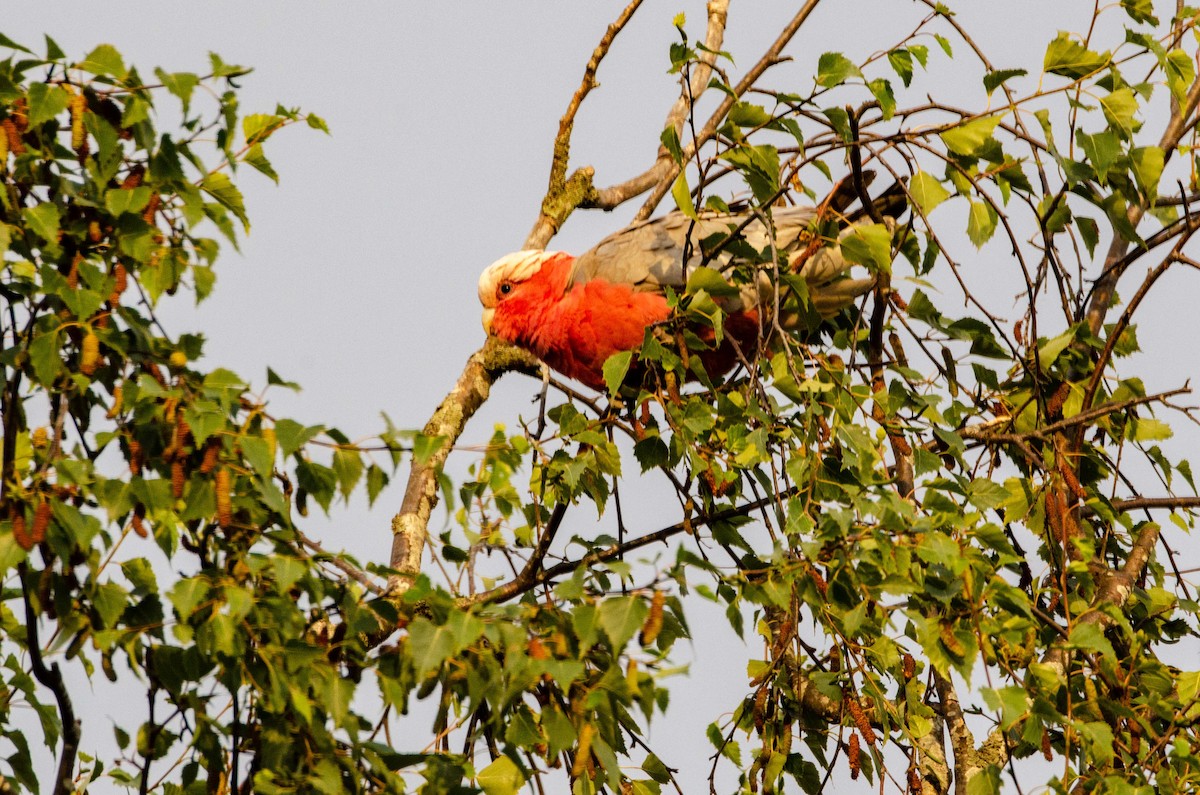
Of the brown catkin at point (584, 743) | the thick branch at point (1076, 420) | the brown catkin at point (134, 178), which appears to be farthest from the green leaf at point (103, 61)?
the thick branch at point (1076, 420)

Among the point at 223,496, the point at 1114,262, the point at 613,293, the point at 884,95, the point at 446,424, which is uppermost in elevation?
the point at 613,293

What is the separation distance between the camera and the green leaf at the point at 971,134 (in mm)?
2381

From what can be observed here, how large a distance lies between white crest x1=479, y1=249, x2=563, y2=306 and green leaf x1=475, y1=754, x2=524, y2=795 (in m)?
2.51

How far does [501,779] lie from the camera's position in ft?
7.18

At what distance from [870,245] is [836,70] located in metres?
0.33

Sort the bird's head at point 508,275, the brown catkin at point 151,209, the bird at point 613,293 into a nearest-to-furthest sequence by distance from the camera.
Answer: the brown catkin at point 151,209 → the bird at point 613,293 → the bird's head at point 508,275

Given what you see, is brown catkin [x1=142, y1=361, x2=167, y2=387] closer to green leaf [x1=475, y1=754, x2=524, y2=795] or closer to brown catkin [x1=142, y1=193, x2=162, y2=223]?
brown catkin [x1=142, y1=193, x2=162, y2=223]

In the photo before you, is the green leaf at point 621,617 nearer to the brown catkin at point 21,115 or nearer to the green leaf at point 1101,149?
the brown catkin at point 21,115

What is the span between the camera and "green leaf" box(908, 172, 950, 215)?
2.45 metres

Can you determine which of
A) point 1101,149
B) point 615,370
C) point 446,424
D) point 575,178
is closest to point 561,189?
point 575,178

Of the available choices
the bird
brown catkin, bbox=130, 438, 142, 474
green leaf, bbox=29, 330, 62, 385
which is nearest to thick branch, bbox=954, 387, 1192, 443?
the bird

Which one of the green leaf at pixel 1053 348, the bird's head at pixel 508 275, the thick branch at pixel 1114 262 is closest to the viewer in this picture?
the green leaf at pixel 1053 348

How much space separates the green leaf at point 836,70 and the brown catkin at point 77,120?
1.27 meters

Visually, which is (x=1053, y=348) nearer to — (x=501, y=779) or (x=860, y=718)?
(x=860, y=718)
